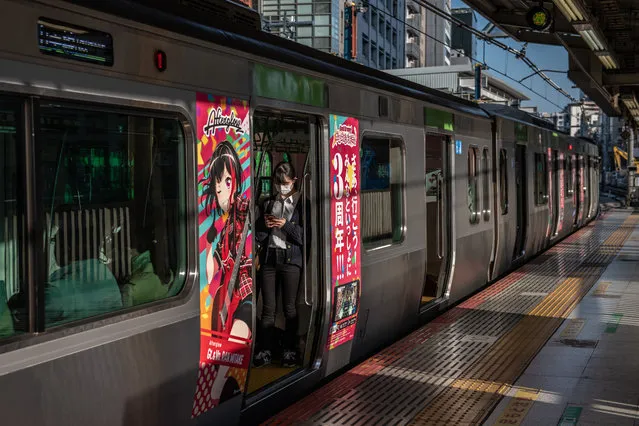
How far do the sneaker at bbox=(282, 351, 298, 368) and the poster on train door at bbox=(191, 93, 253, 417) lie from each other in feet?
3.84

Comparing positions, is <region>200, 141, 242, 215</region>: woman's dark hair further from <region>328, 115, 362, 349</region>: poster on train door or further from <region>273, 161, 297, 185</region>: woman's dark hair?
<region>328, 115, 362, 349</region>: poster on train door

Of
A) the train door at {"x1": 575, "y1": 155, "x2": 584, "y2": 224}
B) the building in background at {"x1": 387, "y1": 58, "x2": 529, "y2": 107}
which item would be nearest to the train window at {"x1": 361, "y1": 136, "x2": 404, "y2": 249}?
the building in background at {"x1": 387, "y1": 58, "x2": 529, "y2": 107}

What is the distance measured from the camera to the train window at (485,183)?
11.6 meters

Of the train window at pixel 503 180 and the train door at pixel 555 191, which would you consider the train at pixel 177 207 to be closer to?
the train window at pixel 503 180

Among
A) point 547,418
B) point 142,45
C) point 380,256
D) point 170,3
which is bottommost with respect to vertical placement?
point 547,418

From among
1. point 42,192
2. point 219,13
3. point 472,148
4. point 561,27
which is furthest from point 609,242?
point 42,192

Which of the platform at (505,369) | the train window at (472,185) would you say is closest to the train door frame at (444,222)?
the platform at (505,369)

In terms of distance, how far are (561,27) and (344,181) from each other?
27.8ft

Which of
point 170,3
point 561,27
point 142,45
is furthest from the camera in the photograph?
point 561,27

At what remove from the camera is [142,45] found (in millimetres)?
4211

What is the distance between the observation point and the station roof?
38.7 feet

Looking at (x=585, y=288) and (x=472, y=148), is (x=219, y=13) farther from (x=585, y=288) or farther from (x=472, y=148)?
(x=585, y=288)

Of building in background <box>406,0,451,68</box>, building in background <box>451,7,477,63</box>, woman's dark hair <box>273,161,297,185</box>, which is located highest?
building in background <box>451,7,477,63</box>

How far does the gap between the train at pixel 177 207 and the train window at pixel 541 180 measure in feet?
28.1
